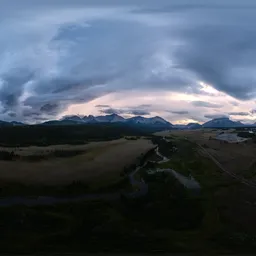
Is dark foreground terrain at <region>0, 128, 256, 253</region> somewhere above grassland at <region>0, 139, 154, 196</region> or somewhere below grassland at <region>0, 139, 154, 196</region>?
below

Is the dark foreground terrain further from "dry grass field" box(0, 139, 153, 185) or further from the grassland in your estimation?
"dry grass field" box(0, 139, 153, 185)

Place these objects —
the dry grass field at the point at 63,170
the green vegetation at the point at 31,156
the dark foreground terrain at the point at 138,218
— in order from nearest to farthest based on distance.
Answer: the dark foreground terrain at the point at 138,218 → the dry grass field at the point at 63,170 → the green vegetation at the point at 31,156

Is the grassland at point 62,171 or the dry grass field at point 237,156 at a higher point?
the dry grass field at point 237,156

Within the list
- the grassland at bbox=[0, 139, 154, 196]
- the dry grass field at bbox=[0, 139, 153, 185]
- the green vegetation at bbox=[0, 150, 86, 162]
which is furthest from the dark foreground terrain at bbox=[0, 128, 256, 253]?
the green vegetation at bbox=[0, 150, 86, 162]

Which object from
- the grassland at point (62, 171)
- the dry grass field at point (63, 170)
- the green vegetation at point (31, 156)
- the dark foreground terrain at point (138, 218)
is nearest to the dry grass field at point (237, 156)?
the dark foreground terrain at point (138, 218)

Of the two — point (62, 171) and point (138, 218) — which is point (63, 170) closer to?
point (62, 171)

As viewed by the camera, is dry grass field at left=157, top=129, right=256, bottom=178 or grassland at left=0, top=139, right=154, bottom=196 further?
dry grass field at left=157, top=129, right=256, bottom=178

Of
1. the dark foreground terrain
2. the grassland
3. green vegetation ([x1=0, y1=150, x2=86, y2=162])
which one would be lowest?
the dark foreground terrain

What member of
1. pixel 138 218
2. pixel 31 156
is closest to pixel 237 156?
pixel 31 156

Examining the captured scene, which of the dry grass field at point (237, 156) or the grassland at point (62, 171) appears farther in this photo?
the dry grass field at point (237, 156)

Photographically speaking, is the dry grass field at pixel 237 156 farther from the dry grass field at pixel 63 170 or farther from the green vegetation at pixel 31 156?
the green vegetation at pixel 31 156
